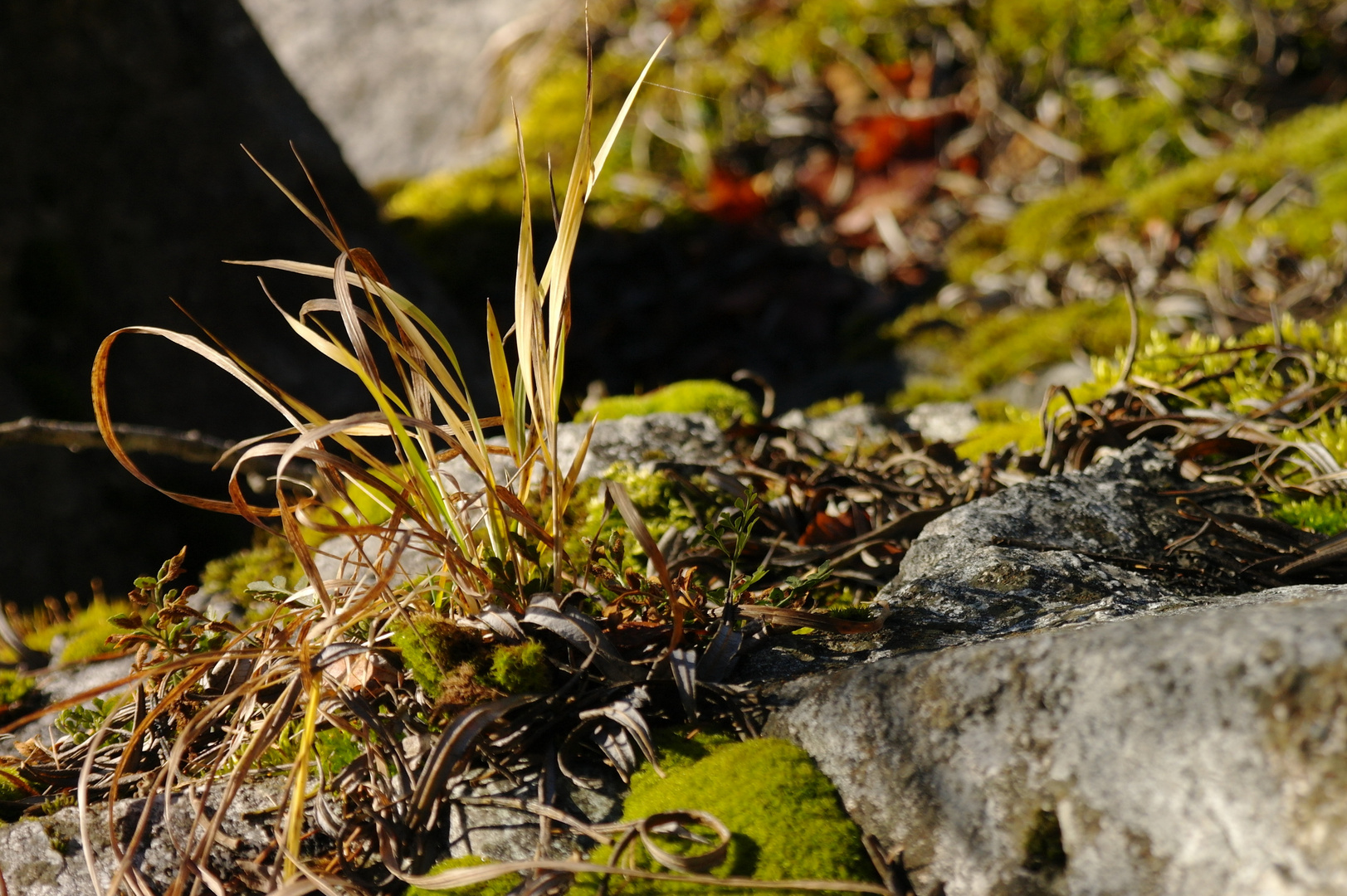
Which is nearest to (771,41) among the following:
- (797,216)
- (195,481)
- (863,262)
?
(797,216)

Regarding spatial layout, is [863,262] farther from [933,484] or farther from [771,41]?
[933,484]

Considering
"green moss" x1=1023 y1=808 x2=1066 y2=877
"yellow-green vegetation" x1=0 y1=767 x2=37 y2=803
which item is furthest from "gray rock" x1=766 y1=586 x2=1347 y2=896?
"yellow-green vegetation" x1=0 y1=767 x2=37 y2=803

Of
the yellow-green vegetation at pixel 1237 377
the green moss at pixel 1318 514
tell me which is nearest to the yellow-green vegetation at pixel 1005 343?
the yellow-green vegetation at pixel 1237 377

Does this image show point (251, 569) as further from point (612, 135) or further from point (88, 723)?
point (612, 135)

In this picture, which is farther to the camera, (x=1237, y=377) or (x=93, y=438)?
(x=1237, y=377)

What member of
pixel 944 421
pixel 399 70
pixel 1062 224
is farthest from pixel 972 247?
pixel 399 70

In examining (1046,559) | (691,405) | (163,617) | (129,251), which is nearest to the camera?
(163,617)

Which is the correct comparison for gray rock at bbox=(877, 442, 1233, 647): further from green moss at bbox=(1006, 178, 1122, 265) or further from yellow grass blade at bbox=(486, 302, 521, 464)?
green moss at bbox=(1006, 178, 1122, 265)
